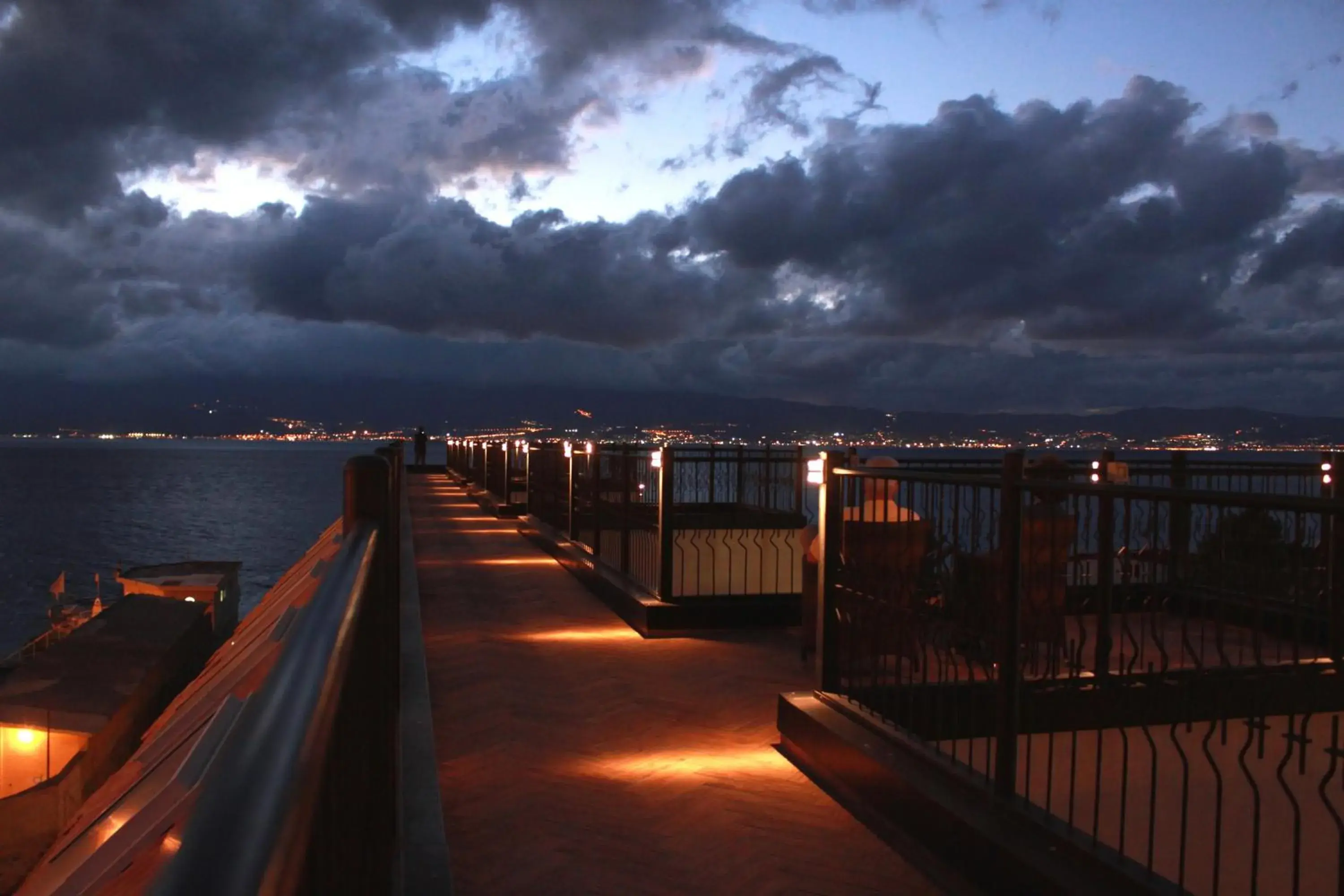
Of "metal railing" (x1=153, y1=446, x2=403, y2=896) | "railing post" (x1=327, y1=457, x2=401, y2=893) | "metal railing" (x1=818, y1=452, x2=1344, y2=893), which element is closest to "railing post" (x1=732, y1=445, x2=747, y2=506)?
"metal railing" (x1=818, y1=452, x2=1344, y2=893)

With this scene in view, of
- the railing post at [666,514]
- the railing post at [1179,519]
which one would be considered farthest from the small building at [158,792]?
the railing post at [666,514]

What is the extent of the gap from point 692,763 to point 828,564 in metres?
1.19

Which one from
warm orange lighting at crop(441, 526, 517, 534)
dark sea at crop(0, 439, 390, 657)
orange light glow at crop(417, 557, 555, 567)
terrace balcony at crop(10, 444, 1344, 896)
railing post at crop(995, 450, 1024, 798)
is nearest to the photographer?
terrace balcony at crop(10, 444, 1344, 896)

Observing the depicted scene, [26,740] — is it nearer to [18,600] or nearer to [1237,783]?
[1237,783]

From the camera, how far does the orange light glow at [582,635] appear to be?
780cm

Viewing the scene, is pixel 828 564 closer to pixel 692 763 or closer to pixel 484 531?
pixel 692 763

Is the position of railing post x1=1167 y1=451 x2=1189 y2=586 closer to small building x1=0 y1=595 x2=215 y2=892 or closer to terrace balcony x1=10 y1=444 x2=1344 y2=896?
terrace balcony x1=10 y1=444 x2=1344 y2=896

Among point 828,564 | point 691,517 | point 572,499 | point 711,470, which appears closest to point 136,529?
point 572,499

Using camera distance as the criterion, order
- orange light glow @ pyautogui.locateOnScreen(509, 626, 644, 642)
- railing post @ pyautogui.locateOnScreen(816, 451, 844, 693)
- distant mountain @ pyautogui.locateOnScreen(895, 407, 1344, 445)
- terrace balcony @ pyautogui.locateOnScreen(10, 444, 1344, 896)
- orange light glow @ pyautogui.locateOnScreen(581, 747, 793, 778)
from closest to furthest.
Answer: terrace balcony @ pyautogui.locateOnScreen(10, 444, 1344, 896) → orange light glow @ pyautogui.locateOnScreen(581, 747, 793, 778) → railing post @ pyautogui.locateOnScreen(816, 451, 844, 693) → orange light glow @ pyautogui.locateOnScreen(509, 626, 644, 642) → distant mountain @ pyautogui.locateOnScreen(895, 407, 1344, 445)

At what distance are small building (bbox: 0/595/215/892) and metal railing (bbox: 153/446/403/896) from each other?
58.4 ft

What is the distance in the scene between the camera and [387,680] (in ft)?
8.93

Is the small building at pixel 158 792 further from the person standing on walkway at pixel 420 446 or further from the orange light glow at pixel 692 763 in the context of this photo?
the person standing on walkway at pixel 420 446

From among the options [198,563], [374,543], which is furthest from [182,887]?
[198,563]

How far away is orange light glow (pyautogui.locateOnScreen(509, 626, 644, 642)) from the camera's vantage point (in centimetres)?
780
